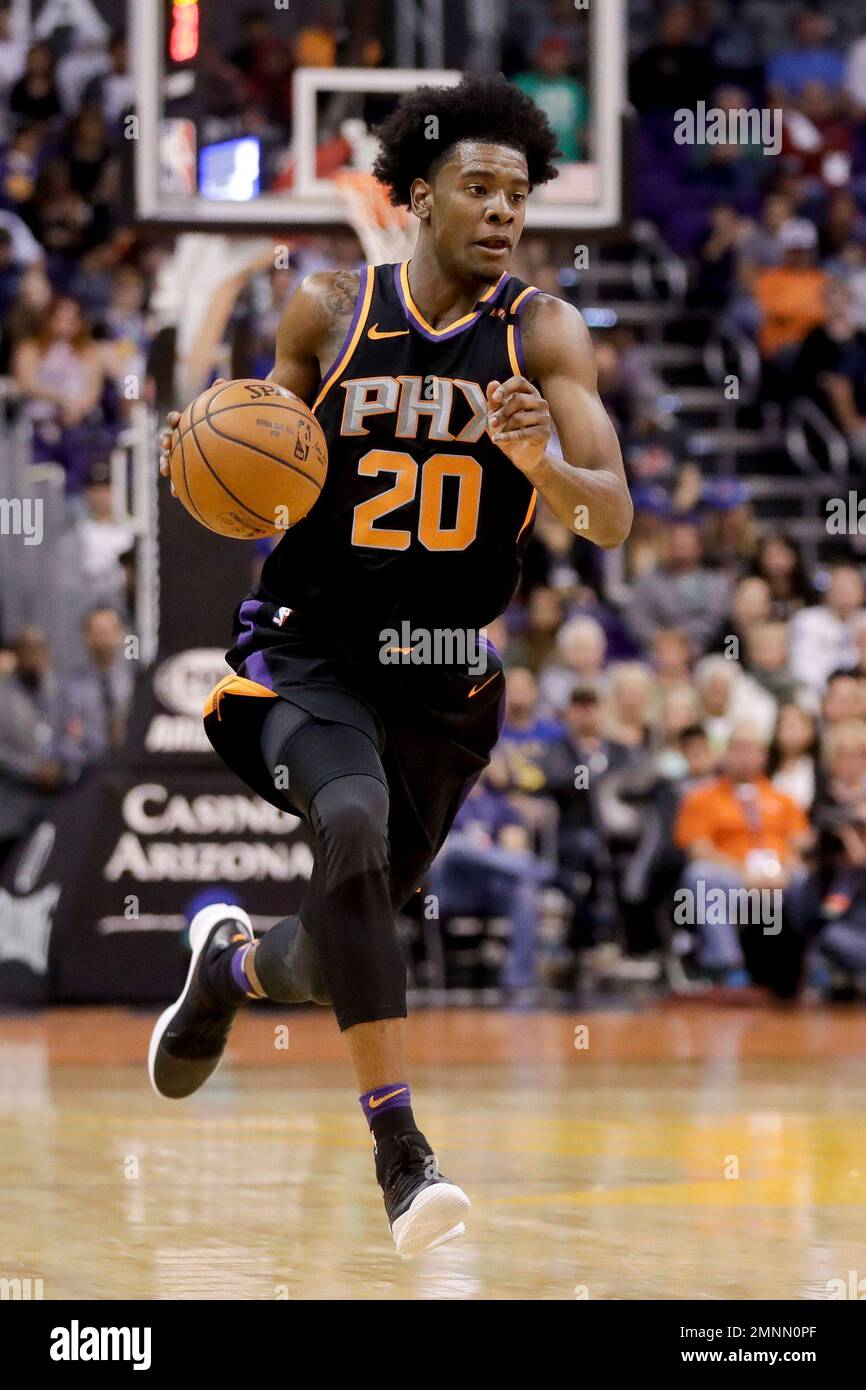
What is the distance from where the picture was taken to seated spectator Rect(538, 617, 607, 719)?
1266cm

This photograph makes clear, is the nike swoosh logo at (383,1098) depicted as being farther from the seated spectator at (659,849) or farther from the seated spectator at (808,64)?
the seated spectator at (808,64)

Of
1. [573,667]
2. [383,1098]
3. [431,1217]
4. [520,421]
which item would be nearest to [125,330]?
[573,667]

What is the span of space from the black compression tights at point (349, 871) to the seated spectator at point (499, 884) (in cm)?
672

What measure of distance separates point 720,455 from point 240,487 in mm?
12459

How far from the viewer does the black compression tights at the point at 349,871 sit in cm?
438

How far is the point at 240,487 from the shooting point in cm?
468

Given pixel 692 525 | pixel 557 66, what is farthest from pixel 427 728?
pixel 692 525

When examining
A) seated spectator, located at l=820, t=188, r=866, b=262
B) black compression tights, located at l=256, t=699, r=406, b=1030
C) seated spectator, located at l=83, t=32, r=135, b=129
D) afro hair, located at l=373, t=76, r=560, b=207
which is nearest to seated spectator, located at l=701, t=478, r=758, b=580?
seated spectator, located at l=820, t=188, r=866, b=262

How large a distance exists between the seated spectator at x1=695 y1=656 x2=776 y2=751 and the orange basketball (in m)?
7.92

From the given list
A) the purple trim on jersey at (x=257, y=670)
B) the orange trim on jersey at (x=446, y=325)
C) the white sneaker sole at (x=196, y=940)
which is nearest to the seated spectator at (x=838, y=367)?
the white sneaker sole at (x=196, y=940)

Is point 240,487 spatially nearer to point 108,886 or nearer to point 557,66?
point 108,886

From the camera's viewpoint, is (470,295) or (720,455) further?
(720,455)
